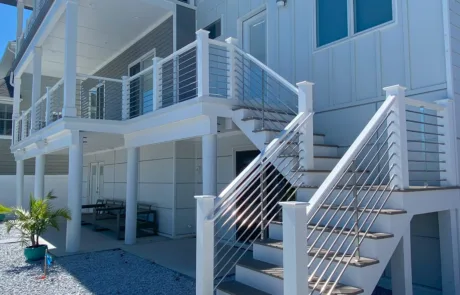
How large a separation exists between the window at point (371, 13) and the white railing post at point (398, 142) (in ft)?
7.48

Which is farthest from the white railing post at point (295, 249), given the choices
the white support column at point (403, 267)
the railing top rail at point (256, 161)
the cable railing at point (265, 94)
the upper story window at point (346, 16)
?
the upper story window at point (346, 16)

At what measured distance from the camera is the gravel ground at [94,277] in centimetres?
574

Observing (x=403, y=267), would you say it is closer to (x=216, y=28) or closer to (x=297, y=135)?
(x=297, y=135)

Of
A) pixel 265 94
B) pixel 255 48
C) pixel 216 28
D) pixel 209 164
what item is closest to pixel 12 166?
pixel 216 28

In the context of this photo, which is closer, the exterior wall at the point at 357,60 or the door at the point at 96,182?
the exterior wall at the point at 357,60

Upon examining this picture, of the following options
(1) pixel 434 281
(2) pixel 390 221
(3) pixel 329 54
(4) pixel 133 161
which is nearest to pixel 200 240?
(2) pixel 390 221

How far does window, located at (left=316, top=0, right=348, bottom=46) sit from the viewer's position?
6.59 meters

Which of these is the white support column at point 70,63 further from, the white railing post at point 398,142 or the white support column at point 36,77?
the white railing post at point 398,142

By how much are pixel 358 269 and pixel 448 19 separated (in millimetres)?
3773

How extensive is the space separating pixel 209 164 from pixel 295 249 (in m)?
3.57

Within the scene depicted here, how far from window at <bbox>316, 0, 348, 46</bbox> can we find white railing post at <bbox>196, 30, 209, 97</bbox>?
7.25 feet

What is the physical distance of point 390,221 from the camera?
3795mm

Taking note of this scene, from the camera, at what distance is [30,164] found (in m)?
19.8

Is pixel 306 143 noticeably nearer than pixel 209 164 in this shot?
Yes
